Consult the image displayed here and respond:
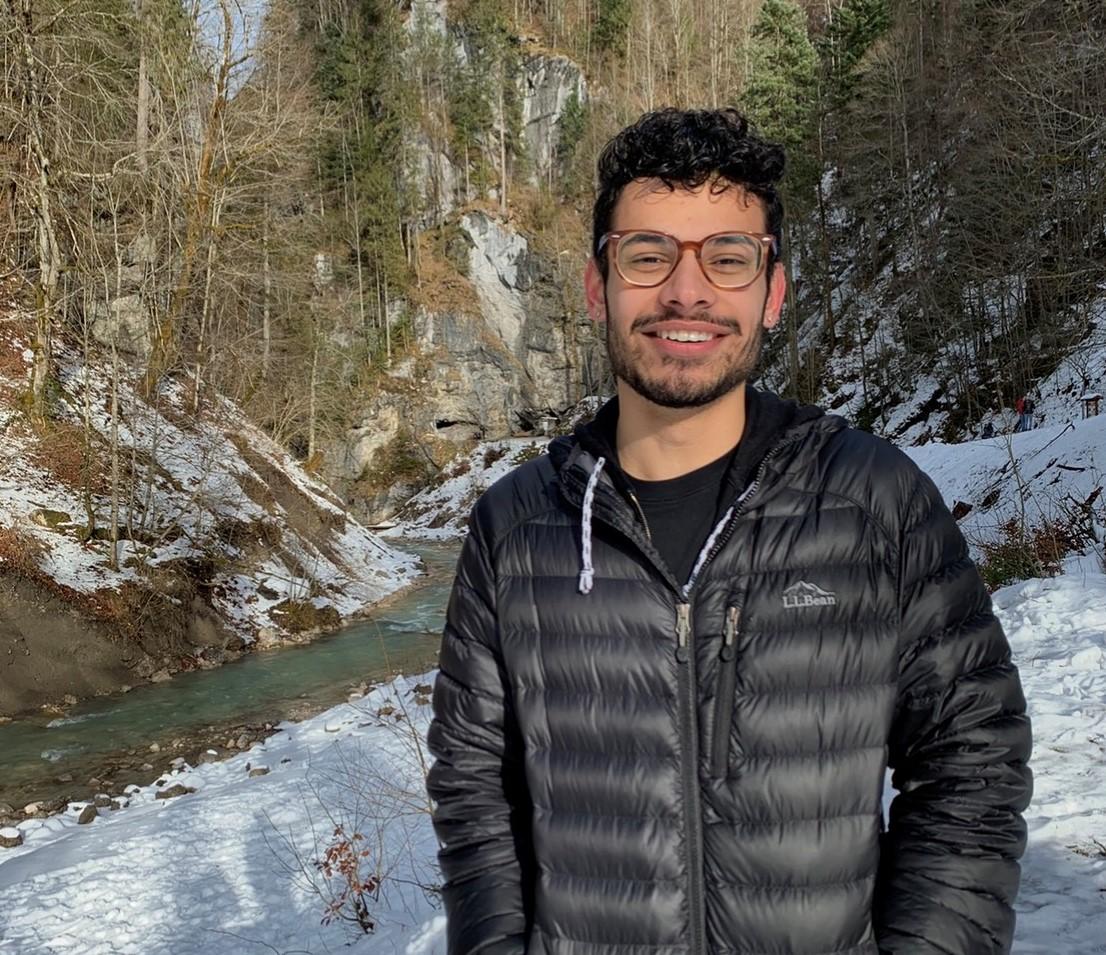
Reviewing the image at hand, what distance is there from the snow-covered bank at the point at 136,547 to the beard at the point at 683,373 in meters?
11.8

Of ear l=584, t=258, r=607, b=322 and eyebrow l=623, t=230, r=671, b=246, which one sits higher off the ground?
eyebrow l=623, t=230, r=671, b=246

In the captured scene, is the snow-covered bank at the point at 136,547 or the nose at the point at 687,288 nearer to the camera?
the nose at the point at 687,288

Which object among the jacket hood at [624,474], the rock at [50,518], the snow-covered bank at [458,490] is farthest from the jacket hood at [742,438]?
the snow-covered bank at [458,490]

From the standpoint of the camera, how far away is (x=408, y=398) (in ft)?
127

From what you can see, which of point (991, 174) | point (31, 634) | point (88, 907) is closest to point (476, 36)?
point (991, 174)

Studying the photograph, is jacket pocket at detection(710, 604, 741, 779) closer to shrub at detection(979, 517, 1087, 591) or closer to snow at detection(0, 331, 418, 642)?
shrub at detection(979, 517, 1087, 591)

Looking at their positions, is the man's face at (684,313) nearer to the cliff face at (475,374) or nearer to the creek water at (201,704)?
the creek water at (201,704)

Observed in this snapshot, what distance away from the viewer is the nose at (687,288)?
5.17ft

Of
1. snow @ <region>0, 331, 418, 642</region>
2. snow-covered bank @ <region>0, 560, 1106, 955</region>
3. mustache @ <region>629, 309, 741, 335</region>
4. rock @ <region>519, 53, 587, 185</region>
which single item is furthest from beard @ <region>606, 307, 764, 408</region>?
rock @ <region>519, 53, 587, 185</region>

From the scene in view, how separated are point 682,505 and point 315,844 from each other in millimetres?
5734

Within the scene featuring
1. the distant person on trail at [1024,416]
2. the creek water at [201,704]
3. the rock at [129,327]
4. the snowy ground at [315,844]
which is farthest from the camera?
the rock at [129,327]

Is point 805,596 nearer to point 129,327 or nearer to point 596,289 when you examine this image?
point 596,289

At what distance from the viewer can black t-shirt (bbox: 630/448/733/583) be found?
1.63m

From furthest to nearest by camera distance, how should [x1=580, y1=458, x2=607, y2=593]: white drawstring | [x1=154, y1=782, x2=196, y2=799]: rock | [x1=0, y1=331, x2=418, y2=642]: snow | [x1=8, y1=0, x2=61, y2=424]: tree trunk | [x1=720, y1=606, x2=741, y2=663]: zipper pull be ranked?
[x1=8, y1=0, x2=61, y2=424]: tree trunk, [x1=0, y1=331, x2=418, y2=642]: snow, [x1=154, y1=782, x2=196, y2=799]: rock, [x1=580, y1=458, x2=607, y2=593]: white drawstring, [x1=720, y1=606, x2=741, y2=663]: zipper pull
